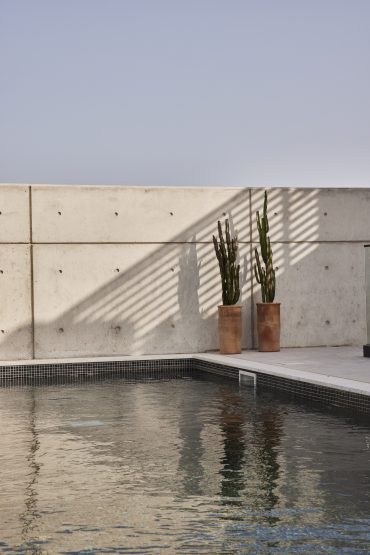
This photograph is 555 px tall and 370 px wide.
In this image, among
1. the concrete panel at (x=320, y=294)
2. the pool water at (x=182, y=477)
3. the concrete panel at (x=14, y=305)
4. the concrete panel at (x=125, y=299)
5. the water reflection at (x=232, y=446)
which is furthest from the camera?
the concrete panel at (x=320, y=294)

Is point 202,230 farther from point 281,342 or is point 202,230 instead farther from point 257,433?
point 257,433

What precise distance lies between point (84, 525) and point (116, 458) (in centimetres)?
134

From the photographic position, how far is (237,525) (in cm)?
340

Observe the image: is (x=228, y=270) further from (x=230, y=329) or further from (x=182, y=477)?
(x=182, y=477)

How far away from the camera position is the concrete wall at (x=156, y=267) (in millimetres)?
9680

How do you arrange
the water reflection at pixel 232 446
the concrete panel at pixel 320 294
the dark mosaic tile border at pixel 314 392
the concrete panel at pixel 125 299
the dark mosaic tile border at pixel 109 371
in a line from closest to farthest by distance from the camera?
1. the water reflection at pixel 232 446
2. the dark mosaic tile border at pixel 314 392
3. the dark mosaic tile border at pixel 109 371
4. the concrete panel at pixel 125 299
5. the concrete panel at pixel 320 294

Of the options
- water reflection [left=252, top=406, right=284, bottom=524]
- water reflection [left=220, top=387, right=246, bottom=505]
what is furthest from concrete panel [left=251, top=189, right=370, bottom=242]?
water reflection [left=252, top=406, right=284, bottom=524]

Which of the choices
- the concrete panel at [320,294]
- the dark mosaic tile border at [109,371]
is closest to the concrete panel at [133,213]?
the concrete panel at [320,294]

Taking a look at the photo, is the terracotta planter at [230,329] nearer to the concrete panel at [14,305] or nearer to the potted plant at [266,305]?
the potted plant at [266,305]

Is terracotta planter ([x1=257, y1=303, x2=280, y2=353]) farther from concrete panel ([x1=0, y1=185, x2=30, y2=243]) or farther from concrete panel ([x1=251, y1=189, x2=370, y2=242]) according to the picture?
concrete panel ([x1=0, y1=185, x2=30, y2=243])

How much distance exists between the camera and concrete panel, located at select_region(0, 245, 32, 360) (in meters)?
9.60

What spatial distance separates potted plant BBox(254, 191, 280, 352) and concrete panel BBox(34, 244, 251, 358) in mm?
461

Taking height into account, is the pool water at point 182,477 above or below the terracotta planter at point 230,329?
below

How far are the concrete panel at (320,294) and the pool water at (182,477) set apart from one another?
3433 mm
